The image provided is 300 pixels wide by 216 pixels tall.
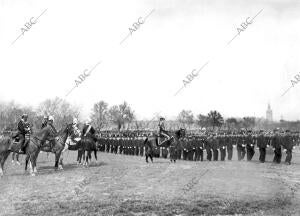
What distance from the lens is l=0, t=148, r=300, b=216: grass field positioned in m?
10.1

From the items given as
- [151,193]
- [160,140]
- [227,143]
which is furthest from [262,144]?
[151,193]

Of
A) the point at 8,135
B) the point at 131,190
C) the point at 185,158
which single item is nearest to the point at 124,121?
the point at 185,158

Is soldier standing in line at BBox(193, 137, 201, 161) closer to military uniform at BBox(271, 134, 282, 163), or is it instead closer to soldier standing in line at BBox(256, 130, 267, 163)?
soldier standing in line at BBox(256, 130, 267, 163)

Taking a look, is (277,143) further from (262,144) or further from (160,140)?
(160,140)

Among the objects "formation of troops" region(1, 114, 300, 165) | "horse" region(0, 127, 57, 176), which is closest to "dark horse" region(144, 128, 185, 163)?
"formation of troops" region(1, 114, 300, 165)

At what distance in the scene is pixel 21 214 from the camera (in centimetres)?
974

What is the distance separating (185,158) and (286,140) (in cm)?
697

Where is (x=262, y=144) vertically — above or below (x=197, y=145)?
above

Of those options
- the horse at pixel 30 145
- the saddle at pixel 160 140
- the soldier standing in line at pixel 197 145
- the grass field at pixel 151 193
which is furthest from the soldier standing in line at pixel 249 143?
the horse at pixel 30 145

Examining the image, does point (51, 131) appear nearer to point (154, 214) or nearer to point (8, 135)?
point (8, 135)

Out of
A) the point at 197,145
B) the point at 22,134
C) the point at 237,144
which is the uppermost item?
the point at 22,134

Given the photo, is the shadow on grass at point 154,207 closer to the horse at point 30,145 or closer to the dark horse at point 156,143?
the horse at point 30,145

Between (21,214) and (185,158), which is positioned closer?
(21,214)

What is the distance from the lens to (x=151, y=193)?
465 inches
